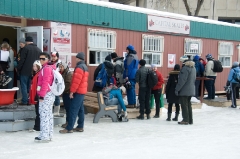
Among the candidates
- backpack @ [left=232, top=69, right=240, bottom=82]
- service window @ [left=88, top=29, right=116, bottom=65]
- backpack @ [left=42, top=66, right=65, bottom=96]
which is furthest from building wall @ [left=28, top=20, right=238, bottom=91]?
backpack @ [left=42, top=66, right=65, bottom=96]

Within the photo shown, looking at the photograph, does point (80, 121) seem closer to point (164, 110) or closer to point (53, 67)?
point (53, 67)

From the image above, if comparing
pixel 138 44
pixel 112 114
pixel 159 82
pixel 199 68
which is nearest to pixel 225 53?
pixel 199 68

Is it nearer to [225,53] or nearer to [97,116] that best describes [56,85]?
[97,116]

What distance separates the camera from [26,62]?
367 inches

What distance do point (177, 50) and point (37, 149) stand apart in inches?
364

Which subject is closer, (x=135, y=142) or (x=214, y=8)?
(x=135, y=142)

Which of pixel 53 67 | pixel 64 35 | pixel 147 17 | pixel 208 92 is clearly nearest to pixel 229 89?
pixel 208 92

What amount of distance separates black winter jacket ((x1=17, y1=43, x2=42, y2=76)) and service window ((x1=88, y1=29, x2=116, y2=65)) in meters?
2.72

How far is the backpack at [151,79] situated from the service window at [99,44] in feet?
7.79

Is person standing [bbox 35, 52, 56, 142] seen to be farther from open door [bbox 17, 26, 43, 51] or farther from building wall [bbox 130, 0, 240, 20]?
building wall [bbox 130, 0, 240, 20]

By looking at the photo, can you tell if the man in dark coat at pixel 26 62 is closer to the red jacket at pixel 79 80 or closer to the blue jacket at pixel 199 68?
the red jacket at pixel 79 80

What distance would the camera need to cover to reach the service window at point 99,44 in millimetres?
11898

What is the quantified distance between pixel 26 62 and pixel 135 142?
3.42 m

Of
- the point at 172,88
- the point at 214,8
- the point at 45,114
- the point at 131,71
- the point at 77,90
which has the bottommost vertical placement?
the point at 45,114
